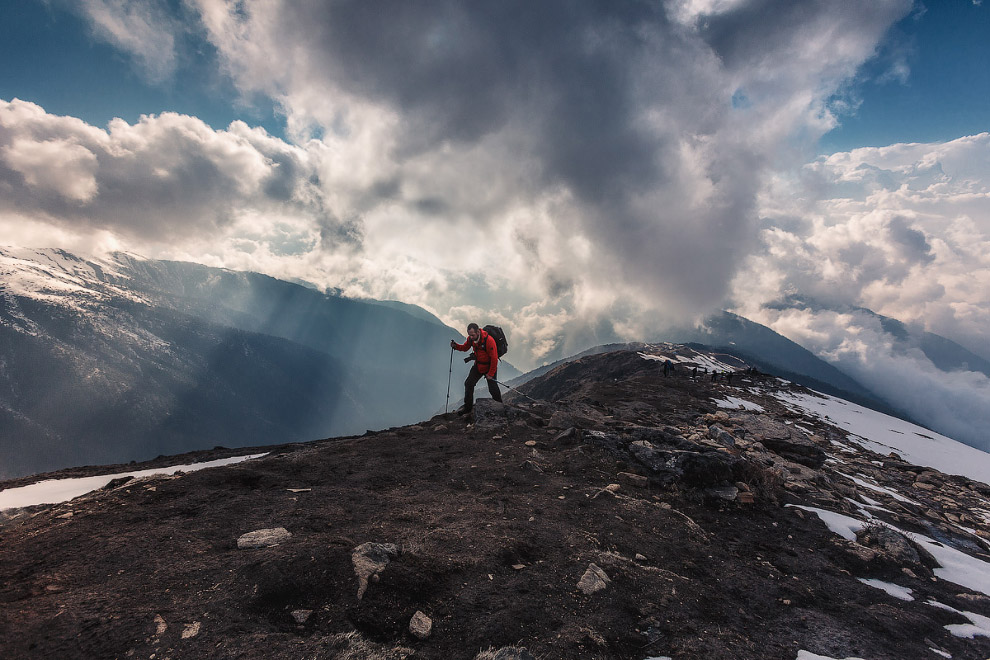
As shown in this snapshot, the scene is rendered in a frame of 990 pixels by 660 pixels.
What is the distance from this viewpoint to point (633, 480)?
32.6 feet

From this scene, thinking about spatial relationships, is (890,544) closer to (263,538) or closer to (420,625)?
(420,625)

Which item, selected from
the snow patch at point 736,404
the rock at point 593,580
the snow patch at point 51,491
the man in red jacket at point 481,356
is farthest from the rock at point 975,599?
the snow patch at point 736,404

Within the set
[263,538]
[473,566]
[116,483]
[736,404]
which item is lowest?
[116,483]

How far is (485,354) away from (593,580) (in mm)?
9400

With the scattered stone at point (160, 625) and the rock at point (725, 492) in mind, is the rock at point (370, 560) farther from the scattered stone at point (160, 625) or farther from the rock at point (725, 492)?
the rock at point (725, 492)

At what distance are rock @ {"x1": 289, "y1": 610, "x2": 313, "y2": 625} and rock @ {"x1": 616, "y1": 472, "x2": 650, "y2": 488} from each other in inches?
300

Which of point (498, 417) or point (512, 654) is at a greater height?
point (498, 417)

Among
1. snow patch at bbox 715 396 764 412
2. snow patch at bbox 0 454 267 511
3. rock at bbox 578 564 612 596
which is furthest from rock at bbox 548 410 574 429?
snow patch at bbox 715 396 764 412

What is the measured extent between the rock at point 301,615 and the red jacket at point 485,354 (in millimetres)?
10188

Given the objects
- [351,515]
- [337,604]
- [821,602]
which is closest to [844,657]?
[821,602]

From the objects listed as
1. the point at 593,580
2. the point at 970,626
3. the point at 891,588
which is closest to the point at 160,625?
the point at 593,580

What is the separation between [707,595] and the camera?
19.3ft

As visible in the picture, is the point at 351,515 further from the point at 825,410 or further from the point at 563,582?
the point at 825,410

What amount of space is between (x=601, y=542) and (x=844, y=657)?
3253mm
